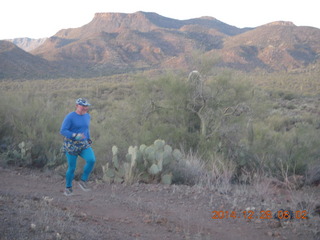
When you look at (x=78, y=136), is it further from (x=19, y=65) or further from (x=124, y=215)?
(x=19, y=65)

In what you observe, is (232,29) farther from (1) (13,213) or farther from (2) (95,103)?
(1) (13,213)

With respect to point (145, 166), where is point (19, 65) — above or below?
above

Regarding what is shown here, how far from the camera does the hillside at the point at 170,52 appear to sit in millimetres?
59125

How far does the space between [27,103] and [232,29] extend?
107 metres

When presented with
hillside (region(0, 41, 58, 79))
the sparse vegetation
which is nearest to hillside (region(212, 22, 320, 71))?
hillside (region(0, 41, 58, 79))

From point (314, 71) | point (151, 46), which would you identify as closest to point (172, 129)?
point (314, 71)

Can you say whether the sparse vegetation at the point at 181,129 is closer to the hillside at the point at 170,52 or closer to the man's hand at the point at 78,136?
the man's hand at the point at 78,136

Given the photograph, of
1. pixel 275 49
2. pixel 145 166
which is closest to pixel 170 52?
pixel 275 49

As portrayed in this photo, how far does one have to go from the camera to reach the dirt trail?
13.4 feet

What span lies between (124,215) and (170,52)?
72233 millimetres

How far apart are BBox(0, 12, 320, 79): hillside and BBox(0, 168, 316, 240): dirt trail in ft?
139

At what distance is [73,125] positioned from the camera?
631cm

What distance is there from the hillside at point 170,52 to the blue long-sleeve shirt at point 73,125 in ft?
140

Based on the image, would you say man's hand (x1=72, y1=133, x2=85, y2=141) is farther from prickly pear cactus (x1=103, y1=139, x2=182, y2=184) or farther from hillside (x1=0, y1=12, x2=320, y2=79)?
hillside (x1=0, y1=12, x2=320, y2=79)
